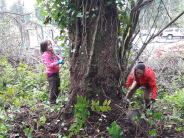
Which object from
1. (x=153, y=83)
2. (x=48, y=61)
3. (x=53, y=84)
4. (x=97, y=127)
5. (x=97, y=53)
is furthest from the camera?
(x=53, y=84)

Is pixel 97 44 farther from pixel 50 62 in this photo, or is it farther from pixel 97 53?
pixel 50 62

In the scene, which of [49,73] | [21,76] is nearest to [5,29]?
[21,76]

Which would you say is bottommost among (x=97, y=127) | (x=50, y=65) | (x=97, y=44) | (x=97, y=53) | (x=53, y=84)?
(x=97, y=127)

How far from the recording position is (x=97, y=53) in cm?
194

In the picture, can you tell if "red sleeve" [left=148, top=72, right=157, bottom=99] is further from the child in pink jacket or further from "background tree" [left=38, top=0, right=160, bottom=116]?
the child in pink jacket

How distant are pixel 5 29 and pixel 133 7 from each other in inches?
299

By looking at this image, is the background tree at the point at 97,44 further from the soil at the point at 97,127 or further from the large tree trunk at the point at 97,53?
the soil at the point at 97,127

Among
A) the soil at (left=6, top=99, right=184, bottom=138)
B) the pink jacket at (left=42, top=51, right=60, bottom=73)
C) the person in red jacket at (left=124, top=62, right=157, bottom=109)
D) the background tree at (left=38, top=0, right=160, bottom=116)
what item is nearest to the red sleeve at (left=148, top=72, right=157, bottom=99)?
the person in red jacket at (left=124, top=62, right=157, bottom=109)

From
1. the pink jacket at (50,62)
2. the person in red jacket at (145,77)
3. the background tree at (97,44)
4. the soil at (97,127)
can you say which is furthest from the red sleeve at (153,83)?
the pink jacket at (50,62)

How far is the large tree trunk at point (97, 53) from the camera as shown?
1907 mm

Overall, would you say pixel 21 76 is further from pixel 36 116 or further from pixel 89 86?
pixel 89 86

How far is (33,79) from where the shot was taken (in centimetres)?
495

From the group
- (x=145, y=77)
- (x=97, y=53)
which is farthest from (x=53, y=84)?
(x=145, y=77)

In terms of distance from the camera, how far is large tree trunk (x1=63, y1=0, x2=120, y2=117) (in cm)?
191
